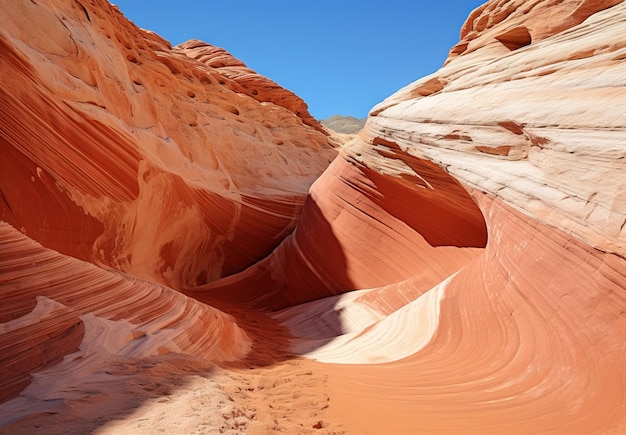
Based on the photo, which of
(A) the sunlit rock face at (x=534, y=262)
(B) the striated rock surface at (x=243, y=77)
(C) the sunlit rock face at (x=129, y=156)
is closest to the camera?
(A) the sunlit rock face at (x=534, y=262)

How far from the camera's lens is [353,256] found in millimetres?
6910

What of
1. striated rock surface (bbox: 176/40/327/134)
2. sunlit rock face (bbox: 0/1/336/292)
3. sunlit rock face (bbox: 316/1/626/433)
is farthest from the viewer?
Result: striated rock surface (bbox: 176/40/327/134)

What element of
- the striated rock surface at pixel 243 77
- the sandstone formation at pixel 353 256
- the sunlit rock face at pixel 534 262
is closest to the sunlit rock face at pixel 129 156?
the sandstone formation at pixel 353 256

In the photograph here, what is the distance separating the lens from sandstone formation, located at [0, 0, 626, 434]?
2422 mm

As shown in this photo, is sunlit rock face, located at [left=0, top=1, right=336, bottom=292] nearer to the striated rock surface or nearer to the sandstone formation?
the sandstone formation

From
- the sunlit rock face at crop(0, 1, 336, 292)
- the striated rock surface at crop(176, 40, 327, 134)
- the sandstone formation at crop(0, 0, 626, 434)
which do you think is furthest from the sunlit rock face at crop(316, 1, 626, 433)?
the striated rock surface at crop(176, 40, 327, 134)

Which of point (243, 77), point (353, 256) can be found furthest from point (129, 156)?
point (243, 77)

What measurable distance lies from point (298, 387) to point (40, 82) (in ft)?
17.7

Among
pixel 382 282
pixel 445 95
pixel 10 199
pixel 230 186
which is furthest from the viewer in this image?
pixel 230 186

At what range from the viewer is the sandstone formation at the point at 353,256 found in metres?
2.42

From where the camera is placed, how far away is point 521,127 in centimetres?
366

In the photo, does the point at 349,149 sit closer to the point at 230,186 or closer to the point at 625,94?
the point at 230,186

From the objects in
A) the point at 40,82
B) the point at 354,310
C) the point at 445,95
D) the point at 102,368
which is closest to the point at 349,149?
the point at 445,95

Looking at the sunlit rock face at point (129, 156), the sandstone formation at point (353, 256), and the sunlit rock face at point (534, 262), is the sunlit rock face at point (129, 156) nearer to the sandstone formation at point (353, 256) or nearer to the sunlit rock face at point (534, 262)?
the sandstone formation at point (353, 256)
